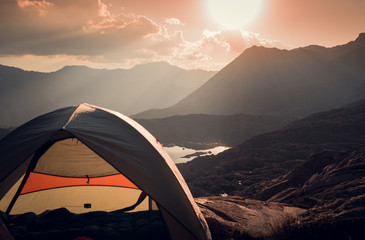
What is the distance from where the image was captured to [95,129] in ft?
14.7

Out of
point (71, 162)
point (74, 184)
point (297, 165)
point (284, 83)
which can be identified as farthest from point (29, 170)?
point (284, 83)

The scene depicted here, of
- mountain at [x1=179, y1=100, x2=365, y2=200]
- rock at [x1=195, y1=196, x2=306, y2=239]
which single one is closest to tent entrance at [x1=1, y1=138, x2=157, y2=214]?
rock at [x1=195, y1=196, x2=306, y2=239]

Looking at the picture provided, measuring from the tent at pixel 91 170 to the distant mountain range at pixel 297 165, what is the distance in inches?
132

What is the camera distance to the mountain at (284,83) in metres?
109

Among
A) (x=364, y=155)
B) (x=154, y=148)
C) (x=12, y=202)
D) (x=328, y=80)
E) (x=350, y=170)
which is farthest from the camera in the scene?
(x=328, y=80)

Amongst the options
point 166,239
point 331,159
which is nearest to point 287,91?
point 331,159

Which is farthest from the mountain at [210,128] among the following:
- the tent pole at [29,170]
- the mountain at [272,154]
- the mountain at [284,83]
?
the tent pole at [29,170]

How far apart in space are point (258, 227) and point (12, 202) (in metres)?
5.57

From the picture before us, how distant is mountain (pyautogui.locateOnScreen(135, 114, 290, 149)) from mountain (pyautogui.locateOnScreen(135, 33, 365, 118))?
28.3 metres

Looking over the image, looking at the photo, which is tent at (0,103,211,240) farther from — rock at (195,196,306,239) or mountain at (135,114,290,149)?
mountain at (135,114,290,149)

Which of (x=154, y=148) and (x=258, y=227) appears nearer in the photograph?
(x=154, y=148)

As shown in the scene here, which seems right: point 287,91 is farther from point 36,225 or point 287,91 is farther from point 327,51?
point 36,225

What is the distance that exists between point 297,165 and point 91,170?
88.8 feet

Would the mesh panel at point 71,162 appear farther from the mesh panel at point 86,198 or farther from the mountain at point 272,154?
the mountain at point 272,154
